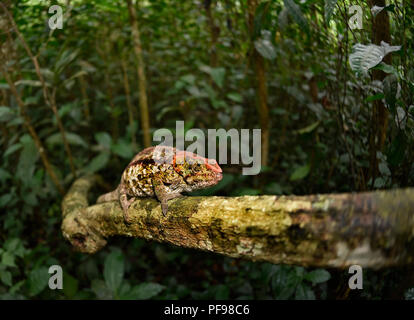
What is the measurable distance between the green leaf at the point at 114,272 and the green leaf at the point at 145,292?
0.54ft

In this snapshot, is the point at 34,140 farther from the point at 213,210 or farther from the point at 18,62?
the point at 213,210

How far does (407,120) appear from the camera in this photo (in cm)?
144

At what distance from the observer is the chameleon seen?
A: 130 centimetres

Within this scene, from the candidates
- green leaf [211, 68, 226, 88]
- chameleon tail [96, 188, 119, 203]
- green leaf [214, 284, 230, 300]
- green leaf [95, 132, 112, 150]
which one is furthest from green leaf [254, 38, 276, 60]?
green leaf [214, 284, 230, 300]

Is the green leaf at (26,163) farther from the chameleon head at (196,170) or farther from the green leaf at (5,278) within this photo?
the chameleon head at (196,170)

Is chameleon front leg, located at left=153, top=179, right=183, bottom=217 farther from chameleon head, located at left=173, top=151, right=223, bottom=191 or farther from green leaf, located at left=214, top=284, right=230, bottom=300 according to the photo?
green leaf, located at left=214, top=284, right=230, bottom=300

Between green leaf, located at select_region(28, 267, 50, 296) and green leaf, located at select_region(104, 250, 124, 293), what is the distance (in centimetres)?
51

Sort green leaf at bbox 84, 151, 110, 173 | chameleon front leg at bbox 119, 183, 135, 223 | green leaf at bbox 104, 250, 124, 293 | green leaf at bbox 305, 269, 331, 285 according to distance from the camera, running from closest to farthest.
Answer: chameleon front leg at bbox 119, 183, 135, 223 → green leaf at bbox 305, 269, 331, 285 → green leaf at bbox 104, 250, 124, 293 → green leaf at bbox 84, 151, 110, 173

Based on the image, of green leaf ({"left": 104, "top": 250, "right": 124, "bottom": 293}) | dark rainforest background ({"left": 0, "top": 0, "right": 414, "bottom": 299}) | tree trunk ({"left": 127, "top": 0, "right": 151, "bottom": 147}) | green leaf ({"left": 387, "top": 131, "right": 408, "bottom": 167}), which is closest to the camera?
green leaf ({"left": 387, "top": 131, "right": 408, "bottom": 167})

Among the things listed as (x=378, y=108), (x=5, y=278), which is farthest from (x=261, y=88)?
(x=5, y=278)

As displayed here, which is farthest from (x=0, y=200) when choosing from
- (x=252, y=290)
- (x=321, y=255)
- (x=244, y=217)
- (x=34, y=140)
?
(x=321, y=255)

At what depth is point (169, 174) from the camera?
1.35 metres

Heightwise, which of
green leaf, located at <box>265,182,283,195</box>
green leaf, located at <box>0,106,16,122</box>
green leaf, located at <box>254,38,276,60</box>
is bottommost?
green leaf, located at <box>265,182,283,195</box>

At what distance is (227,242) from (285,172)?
6.85 ft
